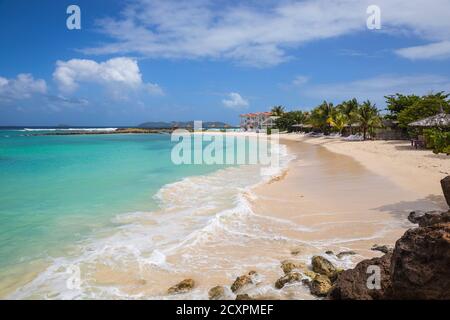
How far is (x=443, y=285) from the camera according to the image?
131 inches

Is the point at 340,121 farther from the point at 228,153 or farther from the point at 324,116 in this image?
the point at 228,153

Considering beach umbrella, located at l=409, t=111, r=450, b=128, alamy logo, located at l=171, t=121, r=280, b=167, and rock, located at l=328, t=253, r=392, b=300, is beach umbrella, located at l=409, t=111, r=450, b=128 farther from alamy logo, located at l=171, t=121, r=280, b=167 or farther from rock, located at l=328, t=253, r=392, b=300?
rock, located at l=328, t=253, r=392, b=300

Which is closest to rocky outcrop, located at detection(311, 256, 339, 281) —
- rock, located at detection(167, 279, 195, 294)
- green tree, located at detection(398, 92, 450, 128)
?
rock, located at detection(167, 279, 195, 294)

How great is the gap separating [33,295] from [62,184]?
12105mm

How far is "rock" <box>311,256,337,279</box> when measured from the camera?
17.7 ft

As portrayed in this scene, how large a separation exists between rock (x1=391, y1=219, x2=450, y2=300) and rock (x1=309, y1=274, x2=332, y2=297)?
117 cm

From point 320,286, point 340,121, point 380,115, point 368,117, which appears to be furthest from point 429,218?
point 340,121

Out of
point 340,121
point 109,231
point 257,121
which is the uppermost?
point 257,121

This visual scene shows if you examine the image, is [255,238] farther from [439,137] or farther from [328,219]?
[439,137]

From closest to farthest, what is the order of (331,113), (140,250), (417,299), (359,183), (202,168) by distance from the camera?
(417,299)
(140,250)
(359,183)
(202,168)
(331,113)

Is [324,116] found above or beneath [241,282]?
above

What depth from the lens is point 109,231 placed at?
29.0 feet

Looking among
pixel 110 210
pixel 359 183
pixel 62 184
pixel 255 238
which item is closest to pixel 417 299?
pixel 255 238

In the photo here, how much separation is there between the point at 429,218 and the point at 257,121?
88650mm
